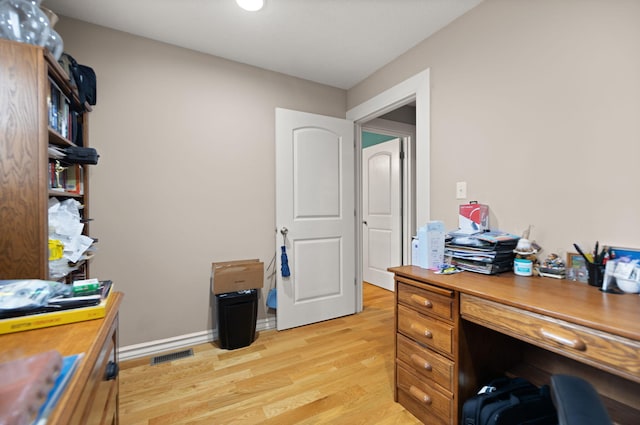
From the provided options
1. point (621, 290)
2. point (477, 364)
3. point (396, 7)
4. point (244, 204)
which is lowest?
point (477, 364)

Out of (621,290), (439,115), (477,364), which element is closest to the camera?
(621,290)

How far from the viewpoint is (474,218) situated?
5.27 ft

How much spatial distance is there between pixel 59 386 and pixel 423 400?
1.46 m

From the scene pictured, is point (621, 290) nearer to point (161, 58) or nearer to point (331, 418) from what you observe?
point (331, 418)

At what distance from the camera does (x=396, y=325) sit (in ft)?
5.03

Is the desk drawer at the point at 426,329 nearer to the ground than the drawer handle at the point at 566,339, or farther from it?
nearer to the ground

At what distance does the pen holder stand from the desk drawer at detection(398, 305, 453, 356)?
2.02 feet

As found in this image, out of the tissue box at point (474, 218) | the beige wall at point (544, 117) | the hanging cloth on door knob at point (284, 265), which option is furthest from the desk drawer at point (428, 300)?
the hanging cloth on door knob at point (284, 265)

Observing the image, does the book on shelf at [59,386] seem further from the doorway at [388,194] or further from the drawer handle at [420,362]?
the doorway at [388,194]

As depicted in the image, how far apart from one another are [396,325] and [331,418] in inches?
23.5

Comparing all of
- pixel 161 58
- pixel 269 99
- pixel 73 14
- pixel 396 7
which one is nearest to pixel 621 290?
pixel 396 7

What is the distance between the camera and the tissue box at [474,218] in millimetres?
1591

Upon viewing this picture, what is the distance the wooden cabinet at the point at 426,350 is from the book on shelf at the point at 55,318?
4.29 feet

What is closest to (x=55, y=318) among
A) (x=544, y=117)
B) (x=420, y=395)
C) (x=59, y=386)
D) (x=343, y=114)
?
(x=59, y=386)
